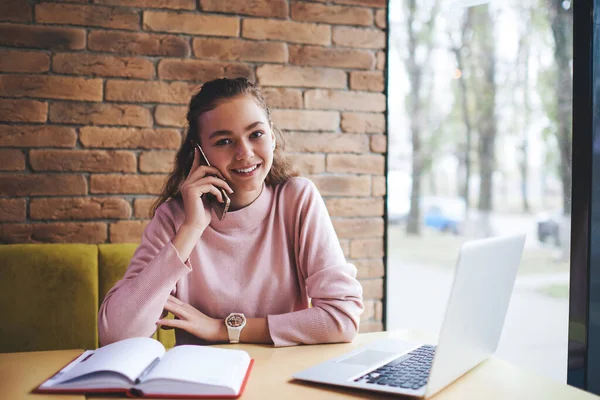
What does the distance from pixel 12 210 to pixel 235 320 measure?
47.9 inches

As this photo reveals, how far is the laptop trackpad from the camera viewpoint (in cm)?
117

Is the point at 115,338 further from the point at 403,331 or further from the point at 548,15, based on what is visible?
the point at 548,15

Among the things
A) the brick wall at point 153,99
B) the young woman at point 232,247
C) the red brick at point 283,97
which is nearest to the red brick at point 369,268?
the brick wall at point 153,99

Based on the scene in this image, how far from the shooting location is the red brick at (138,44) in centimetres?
222

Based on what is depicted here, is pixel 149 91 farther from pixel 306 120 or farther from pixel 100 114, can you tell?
pixel 306 120

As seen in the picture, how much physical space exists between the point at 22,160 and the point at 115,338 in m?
1.06

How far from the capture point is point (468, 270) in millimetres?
919

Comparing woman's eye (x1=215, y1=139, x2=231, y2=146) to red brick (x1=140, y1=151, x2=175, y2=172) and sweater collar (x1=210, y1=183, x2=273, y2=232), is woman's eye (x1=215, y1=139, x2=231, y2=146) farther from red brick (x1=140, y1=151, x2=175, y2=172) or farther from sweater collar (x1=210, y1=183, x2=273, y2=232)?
red brick (x1=140, y1=151, x2=175, y2=172)

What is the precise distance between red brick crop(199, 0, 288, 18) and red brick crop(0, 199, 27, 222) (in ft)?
3.59

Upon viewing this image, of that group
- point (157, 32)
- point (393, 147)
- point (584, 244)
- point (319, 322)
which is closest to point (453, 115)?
point (393, 147)

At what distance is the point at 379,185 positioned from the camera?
2625 millimetres

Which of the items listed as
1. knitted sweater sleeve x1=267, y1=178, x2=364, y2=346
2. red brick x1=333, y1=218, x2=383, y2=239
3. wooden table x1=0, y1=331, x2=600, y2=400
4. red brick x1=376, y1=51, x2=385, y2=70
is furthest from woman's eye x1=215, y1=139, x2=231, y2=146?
red brick x1=376, y1=51, x2=385, y2=70

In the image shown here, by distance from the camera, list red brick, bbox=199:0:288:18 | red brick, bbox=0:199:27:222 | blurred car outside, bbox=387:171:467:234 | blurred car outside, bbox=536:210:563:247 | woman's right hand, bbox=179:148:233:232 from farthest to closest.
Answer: blurred car outside, bbox=387:171:467:234 < red brick, bbox=199:0:288:18 < red brick, bbox=0:199:27:222 < blurred car outside, bbox=536:210:563:247 < woman's right hand, bbox=179:148:233:232

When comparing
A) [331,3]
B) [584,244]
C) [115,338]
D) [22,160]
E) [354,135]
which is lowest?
[115,338]
